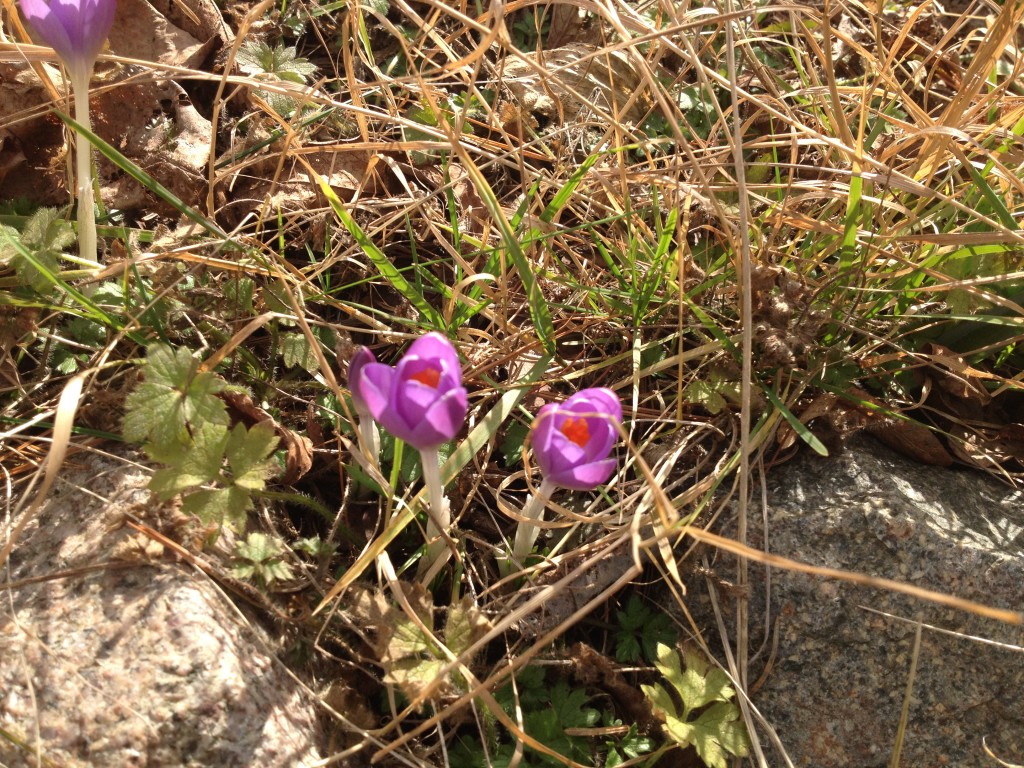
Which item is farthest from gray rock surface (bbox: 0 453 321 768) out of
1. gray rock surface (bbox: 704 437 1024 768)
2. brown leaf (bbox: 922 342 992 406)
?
brown leaf (bbox: 922 342 992 406)

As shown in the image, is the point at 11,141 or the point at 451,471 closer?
the point at 451,471

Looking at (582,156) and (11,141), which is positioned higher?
(11,141)

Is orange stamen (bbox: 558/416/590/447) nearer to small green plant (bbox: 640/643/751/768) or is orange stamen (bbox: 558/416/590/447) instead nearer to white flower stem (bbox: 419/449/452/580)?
white flower stem (bbox: 419/449/452/580)

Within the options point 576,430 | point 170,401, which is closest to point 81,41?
point 170,401

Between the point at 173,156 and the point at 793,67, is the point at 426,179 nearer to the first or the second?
the point at 173,156

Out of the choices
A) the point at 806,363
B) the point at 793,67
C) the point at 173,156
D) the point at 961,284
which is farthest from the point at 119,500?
the point at 793,67

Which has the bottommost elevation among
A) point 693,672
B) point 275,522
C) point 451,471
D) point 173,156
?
point 693,672
